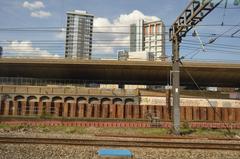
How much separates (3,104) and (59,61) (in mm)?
14650

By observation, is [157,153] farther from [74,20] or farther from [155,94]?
[74,20]

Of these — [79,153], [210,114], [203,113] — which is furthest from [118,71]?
[79,153]

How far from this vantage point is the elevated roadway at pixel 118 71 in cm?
5397

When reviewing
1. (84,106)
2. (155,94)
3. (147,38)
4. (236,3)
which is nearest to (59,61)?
(84,106)

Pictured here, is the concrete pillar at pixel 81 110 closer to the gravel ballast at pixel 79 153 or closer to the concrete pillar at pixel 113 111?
the concrete pillar at pixel 113 111

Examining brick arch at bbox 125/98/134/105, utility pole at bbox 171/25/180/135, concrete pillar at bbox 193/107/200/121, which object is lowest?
concrete pillar at bbox 193/107/200/121

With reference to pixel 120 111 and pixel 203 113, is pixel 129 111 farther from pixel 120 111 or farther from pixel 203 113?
pixel 203 113

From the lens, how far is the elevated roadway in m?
54.0

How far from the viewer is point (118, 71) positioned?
56.8 m

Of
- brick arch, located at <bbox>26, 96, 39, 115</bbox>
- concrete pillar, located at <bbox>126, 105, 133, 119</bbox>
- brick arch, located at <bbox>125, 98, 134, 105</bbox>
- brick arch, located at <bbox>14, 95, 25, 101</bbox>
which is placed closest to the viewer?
concrete pillar, located at <bbox>126, 105, 133, 119</bbox>

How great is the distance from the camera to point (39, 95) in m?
60.2

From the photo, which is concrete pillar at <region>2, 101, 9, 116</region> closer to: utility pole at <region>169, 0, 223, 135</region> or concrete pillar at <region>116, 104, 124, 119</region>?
concrete pillar at <region>116, 104, 124, 119</region>

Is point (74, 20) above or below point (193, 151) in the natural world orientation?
above

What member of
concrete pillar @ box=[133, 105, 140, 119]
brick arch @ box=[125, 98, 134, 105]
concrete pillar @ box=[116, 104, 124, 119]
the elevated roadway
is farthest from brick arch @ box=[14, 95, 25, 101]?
concrete pillar @ box=[133, 105, 140, 119]
